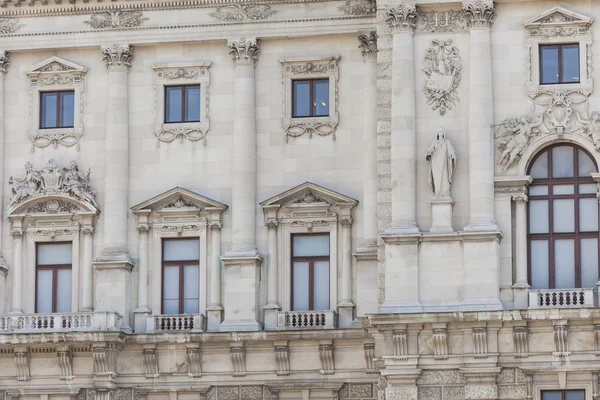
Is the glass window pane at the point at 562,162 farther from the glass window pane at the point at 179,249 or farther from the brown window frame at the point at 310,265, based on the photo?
the glass window pane at the point at 179,249

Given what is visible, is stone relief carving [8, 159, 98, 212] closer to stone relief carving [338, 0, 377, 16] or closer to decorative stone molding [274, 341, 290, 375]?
decorative stone molding [274, 341, 290, 375]

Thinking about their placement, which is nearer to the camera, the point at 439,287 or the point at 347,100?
the point at 439,287

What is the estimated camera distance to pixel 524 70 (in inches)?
2159

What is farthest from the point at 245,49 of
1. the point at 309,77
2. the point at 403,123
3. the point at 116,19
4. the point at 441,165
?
the point at 441,165

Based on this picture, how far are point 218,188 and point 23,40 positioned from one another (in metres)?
7.53

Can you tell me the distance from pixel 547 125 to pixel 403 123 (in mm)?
3909

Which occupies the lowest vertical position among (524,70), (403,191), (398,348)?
(398,348)

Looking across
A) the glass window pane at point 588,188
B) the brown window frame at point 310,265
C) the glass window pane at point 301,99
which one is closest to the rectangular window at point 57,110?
the glass window pane at point 301,99

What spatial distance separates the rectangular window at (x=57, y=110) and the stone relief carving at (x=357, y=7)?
8508 mm

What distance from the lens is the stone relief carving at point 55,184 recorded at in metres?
58.6

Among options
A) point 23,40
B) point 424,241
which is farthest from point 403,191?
point 23,40

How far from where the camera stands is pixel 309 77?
192 feet

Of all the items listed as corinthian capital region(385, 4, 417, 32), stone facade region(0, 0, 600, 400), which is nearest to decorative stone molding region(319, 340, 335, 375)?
stone facade region(0, 0, 600, 400)

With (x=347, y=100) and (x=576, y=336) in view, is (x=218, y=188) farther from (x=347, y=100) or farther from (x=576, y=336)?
(x=576, y=336)
